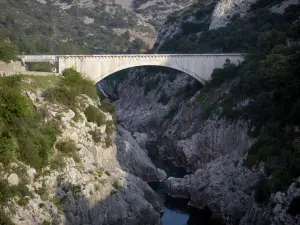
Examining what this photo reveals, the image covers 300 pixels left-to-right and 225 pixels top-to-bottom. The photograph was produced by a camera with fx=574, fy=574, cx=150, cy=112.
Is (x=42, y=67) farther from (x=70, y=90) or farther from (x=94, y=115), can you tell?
(x=94, y=115)

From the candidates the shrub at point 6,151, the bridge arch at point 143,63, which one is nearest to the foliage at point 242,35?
the bridge arch at point 143,63

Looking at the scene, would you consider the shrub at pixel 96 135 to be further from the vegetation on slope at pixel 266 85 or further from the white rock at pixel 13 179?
the vegetation on slope at pixel 266 85

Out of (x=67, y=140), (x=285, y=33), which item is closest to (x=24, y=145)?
(x=67, y=140)

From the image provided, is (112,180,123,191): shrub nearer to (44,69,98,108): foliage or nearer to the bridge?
(44,69,98,108): foliage

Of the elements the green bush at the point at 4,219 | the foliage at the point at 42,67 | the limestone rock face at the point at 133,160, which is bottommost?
the limestone rock face at the point at 133,160

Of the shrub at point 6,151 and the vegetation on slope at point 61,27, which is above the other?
the shrub at point 6,151

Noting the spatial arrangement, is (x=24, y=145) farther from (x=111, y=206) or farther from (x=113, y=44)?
(x=113, y=44)

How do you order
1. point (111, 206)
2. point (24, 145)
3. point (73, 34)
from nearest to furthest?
1. point (24, 145)
2. point (111, 206)
3. point (73, 34)
